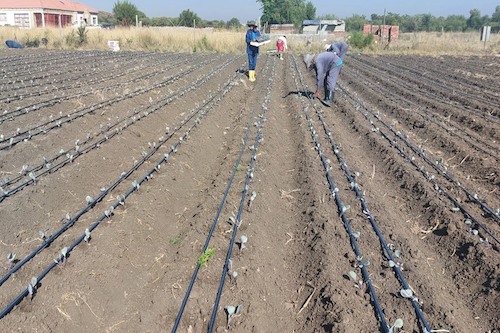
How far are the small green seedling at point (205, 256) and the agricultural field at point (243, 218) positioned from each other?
13 millimetres

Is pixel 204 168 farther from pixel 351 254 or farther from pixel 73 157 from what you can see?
pixel 351 254

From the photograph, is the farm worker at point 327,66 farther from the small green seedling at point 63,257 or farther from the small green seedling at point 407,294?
the small green seedling at point 63,257

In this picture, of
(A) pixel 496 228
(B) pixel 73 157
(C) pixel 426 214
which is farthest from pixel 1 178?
(A) pixel 496 228

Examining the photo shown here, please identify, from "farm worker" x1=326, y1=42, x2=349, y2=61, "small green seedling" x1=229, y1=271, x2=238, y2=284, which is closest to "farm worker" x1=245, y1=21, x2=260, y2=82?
"farm worker" x1=326, y1=42, x2=349, y2=61

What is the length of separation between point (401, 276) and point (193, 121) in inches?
221

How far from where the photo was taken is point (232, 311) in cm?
328

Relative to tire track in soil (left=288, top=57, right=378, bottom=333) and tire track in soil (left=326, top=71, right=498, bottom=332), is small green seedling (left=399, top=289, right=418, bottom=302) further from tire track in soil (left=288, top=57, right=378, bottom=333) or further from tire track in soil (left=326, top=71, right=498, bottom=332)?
tire track in soil (left=288, top=57, right=378, bottom=333)

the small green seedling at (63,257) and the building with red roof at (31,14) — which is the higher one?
the building with red roof at (31,14)

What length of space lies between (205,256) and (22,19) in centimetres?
4889

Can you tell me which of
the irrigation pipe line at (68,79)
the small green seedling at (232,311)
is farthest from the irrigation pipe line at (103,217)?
the irrigation pipe line at (68,79)

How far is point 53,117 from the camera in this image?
318 inches

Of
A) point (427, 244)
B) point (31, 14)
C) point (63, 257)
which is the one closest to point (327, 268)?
point (427, 244)

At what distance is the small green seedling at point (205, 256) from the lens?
13.0ft

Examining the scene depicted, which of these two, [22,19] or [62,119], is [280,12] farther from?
[62,119]
